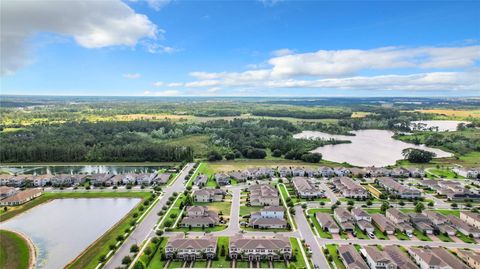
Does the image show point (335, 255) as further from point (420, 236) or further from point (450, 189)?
point (450, 189)

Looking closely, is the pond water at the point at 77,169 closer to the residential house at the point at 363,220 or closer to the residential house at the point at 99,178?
the residential house at the point at 99,178

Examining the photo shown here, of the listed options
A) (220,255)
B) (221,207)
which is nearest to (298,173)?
(221,207)

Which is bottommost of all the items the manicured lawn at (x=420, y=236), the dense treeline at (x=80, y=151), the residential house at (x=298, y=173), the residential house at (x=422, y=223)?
the manicured lawn at (x=420, y=236)

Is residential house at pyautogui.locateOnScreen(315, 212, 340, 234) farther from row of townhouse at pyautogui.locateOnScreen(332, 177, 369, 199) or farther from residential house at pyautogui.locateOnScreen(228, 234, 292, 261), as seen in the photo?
row of townhouse at pyautogui.locateOnScreen(332, 177, 369, 199)

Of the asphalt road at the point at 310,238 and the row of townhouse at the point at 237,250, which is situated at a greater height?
the row of townhouse at the point at 237,250

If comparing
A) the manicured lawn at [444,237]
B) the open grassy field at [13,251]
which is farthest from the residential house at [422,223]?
the open grassy field at [13,251]
